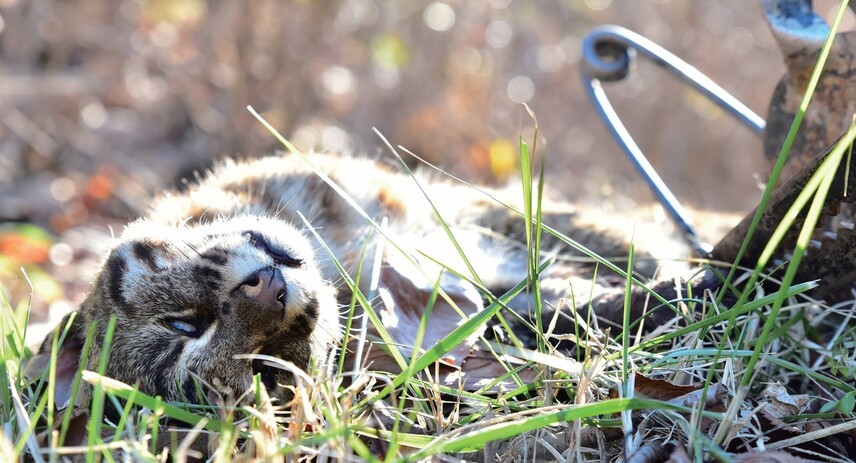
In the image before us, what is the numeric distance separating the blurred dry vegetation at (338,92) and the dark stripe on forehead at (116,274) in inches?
114

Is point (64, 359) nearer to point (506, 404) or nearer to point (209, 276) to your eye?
point (209, 276)

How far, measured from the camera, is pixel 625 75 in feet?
8.82

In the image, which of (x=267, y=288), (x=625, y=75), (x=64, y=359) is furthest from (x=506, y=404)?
(x=625, y=75)

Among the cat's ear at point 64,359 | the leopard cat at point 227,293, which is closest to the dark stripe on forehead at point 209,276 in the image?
the leopard cat at point 227,293

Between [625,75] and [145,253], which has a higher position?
[625,75]

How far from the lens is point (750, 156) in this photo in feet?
19.8

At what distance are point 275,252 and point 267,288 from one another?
0.20 m

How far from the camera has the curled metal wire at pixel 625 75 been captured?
94.1 inches

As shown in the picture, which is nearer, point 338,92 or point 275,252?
point 275,252

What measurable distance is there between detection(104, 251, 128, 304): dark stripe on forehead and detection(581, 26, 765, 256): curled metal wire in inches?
59.6

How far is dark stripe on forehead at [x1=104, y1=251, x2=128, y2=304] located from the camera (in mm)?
2027

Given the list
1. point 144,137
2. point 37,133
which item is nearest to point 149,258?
point 37,133

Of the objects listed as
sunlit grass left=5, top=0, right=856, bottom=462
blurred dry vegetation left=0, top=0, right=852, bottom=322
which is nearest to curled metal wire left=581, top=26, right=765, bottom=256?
sunlit grass left=5, top=0, right=856, bottom=462

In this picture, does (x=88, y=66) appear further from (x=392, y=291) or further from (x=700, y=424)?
(x=700, y=424)
